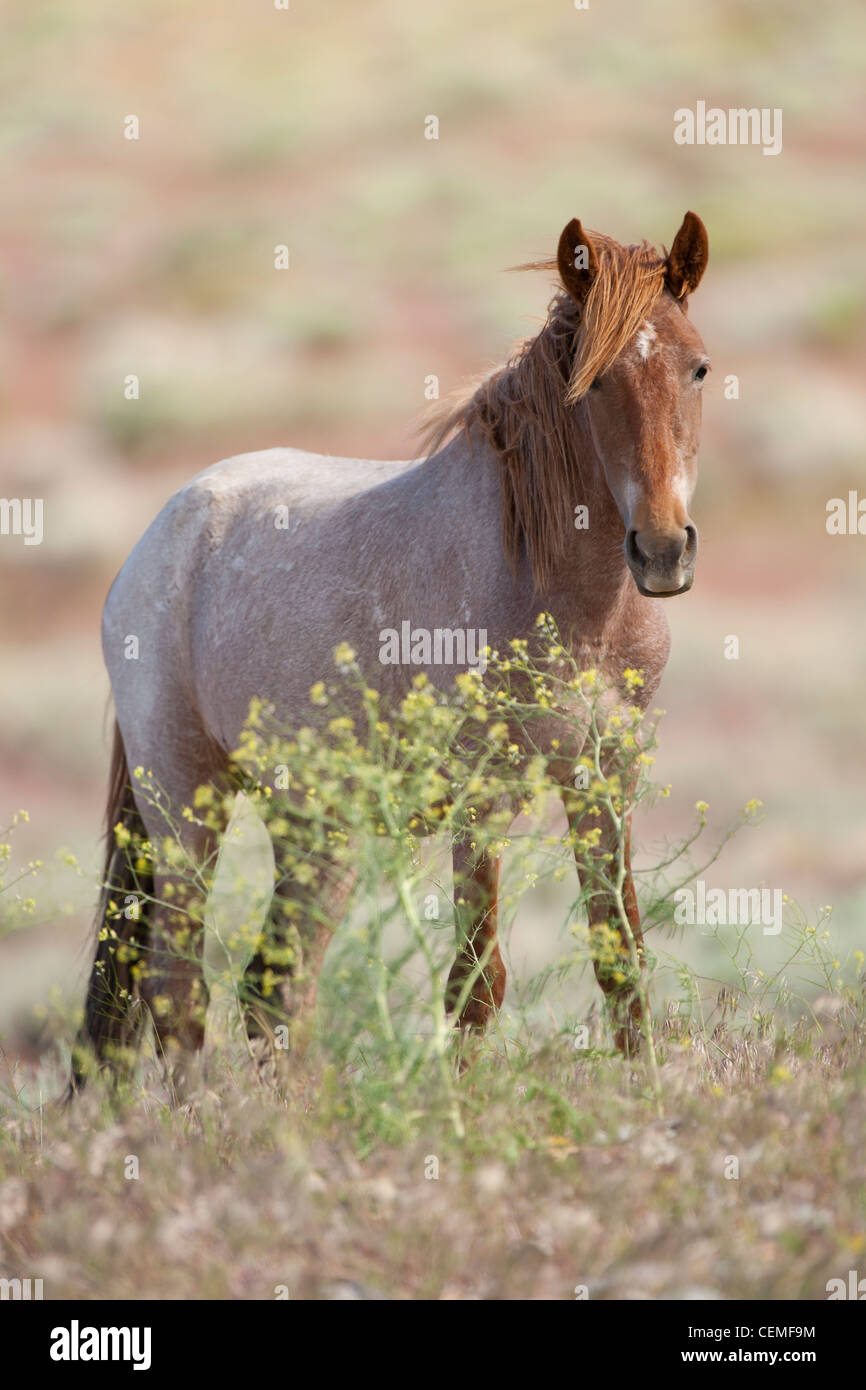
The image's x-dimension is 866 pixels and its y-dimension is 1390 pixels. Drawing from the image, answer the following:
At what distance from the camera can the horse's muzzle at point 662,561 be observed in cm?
343

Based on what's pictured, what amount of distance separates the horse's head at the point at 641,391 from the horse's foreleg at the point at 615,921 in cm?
72

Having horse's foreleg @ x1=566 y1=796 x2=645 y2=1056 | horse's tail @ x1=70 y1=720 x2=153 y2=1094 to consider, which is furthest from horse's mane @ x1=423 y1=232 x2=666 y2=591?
horse's tail @ x1=70 y1=720 x2=153 y2=1094

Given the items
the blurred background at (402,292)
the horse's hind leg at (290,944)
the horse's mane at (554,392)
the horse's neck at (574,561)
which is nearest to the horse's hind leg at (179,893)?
the horse's hind leg at (290,944)

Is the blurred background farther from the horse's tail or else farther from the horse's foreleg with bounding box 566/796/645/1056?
the horse's foreleg with bounding box 566/796/645/1056

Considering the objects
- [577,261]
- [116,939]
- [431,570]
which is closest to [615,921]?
[431,570]

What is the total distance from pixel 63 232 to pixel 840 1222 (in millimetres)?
30871

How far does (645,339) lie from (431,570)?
36.6 inches

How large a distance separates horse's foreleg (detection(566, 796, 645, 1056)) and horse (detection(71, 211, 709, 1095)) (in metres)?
0.02

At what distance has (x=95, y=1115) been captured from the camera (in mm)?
3361

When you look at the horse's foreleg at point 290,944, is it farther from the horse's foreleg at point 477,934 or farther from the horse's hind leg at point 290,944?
the horse's foreleg at point 477,934

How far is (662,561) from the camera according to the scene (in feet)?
11.3

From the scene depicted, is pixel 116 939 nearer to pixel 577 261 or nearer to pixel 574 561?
pixel 574 561

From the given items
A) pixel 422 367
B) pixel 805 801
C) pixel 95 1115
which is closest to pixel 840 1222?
pixel 95 1115
